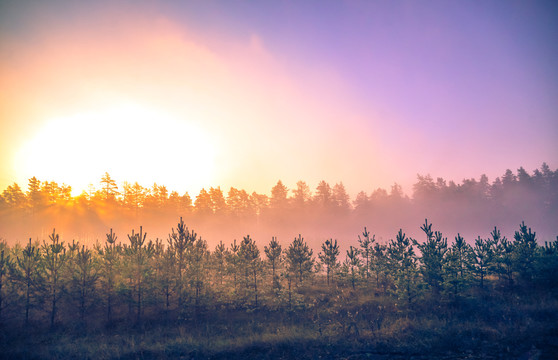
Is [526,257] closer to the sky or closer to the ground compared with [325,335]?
closer to the sky

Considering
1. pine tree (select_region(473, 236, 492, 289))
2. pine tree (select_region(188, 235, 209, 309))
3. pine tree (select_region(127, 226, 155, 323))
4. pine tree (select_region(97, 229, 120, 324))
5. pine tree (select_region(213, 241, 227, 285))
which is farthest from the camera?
pine tree (select_region(213, 241, 227, 285))

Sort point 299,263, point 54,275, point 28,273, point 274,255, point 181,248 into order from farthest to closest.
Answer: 1. point 299,263
2. point 274,255
3. point 181,248
4. point 54,275
5. point 28,273

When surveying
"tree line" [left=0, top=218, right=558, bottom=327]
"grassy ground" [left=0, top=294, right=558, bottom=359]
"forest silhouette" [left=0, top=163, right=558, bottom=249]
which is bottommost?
"grassy ground" [left=0, top=294, right=558, bottom=359]

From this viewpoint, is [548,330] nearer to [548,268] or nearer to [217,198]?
[548,268]

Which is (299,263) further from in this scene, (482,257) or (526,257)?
(526,257)

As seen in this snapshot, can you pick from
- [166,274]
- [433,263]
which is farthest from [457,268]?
[166,274]

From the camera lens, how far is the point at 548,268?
20.8 meters

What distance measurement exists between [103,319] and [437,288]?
29.2 meters

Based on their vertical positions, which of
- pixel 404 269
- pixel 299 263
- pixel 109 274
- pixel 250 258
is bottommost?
pixel 404 269

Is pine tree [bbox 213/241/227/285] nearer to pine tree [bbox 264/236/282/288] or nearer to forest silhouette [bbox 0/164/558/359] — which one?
forest silhouette [bbox 0/164/558/359]

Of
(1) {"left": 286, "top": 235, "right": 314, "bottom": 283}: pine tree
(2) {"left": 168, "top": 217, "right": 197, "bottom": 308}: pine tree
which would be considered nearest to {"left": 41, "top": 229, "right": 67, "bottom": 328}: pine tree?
(2) {"left": 168, "top": 217, "right": 197, "bottom": 308}: pine tree

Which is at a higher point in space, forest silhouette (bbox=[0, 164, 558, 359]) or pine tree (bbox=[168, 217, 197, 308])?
pine tree (bbox=[168, 217, 197, 308])

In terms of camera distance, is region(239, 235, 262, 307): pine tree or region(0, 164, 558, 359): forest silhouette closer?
region(0, 164, 558, 359): forest silhouette

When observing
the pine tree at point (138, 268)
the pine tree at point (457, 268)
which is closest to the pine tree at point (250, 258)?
the pine tree at point (138, 268)
